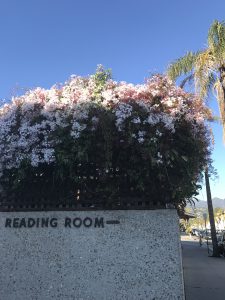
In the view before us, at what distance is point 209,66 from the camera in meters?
18.2

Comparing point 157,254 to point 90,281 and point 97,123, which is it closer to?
point 90,281

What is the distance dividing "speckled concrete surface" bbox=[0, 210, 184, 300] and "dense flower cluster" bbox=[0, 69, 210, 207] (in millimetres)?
1065

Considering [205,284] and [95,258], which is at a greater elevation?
[95,258]

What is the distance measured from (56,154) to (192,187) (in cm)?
231

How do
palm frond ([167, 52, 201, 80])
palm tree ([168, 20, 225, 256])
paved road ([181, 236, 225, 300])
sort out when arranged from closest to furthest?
1. paved road ([181, 236, 225, 300])
2. palm tree ([168, 20, 225, 256])
3. palm frond ([167, 52, 201, 80])

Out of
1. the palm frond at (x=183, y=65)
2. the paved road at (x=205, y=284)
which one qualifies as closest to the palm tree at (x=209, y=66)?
the palm frond at (x=183, y=65)

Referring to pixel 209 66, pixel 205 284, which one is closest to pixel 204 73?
pixel 209 66

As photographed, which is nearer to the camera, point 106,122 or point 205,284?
point 106,122

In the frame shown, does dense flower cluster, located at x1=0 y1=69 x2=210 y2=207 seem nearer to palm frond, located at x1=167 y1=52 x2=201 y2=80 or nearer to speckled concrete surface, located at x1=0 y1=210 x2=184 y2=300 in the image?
speckled concrete surface, located at x1=0 y1=210 x2=184 y2=300

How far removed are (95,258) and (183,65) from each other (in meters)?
13.6

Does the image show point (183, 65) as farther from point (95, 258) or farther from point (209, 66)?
point (95, 258)

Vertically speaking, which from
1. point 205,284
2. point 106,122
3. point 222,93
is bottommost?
point 205,284

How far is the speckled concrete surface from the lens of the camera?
709 cm

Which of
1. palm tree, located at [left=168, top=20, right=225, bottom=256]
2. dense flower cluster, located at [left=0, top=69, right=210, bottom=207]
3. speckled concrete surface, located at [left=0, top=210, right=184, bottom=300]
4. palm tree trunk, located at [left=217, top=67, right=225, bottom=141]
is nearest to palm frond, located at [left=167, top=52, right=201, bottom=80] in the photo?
palm tree, located at [left=168, top=20, right=225, bottom=256]
